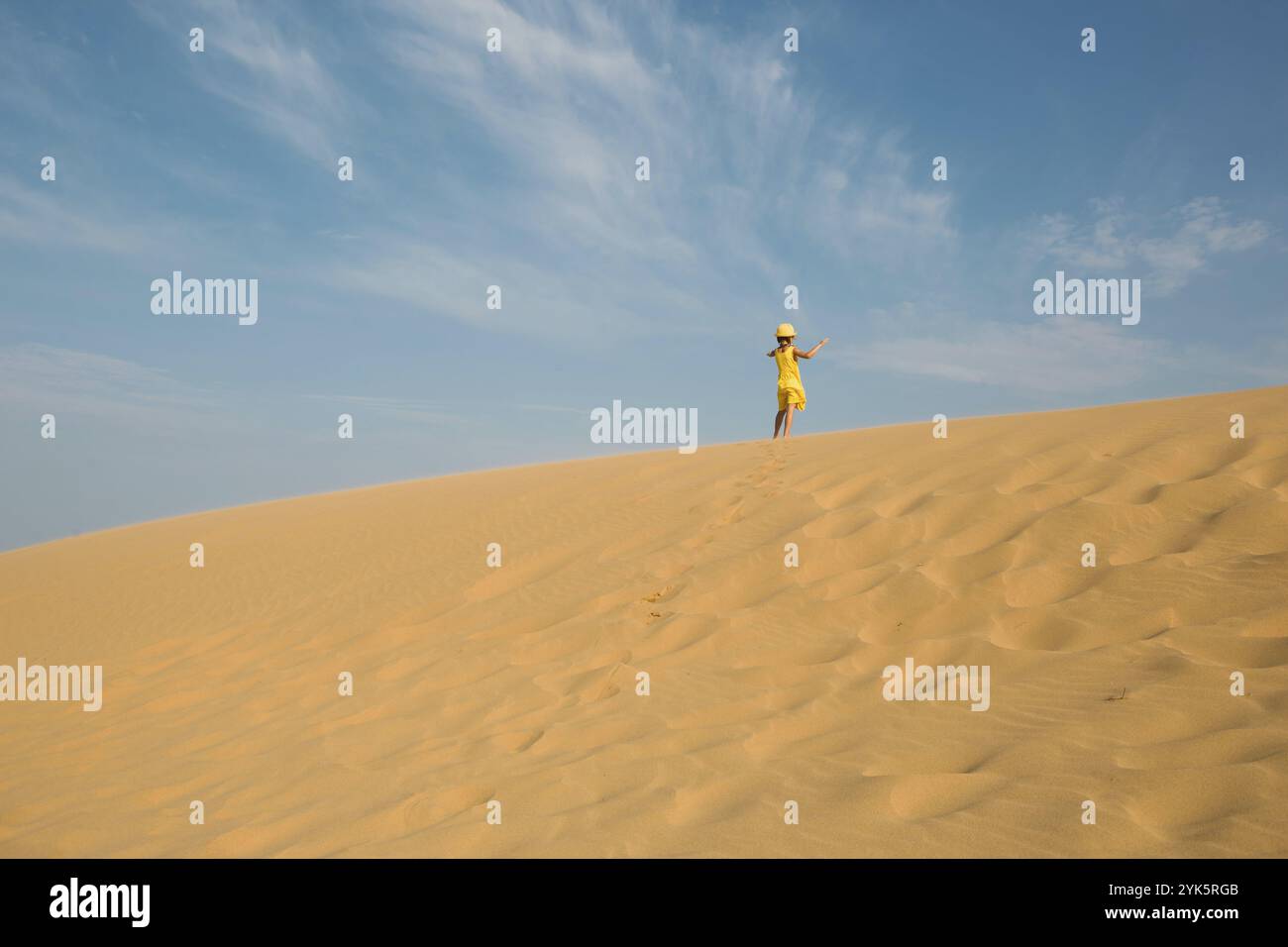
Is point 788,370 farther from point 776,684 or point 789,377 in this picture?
point 776,684

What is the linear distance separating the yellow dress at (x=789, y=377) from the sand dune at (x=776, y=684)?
2650 mm

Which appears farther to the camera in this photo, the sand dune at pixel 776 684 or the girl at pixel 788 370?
the girl at pixel 788 370

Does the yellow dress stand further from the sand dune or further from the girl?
the sand dune

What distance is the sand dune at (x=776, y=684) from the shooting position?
249 centimetres

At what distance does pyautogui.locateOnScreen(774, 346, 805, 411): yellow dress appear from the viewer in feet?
33.7

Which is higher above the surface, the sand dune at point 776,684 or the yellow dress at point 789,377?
the yellow dress at point 789,377

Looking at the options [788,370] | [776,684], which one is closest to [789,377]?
[788,370]

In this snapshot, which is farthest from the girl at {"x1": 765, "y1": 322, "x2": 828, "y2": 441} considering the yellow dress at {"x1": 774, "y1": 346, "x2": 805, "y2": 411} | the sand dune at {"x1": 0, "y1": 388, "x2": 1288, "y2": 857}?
the sand dune at {"x1": 0, "y1": 388, "x2": 1288, "y2": 857}

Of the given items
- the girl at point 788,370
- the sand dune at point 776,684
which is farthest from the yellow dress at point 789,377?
the sand dune at point 776,684

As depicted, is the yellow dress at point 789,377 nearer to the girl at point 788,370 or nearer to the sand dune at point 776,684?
the girl at point 788,370

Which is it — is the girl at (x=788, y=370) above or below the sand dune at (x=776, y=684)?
above
